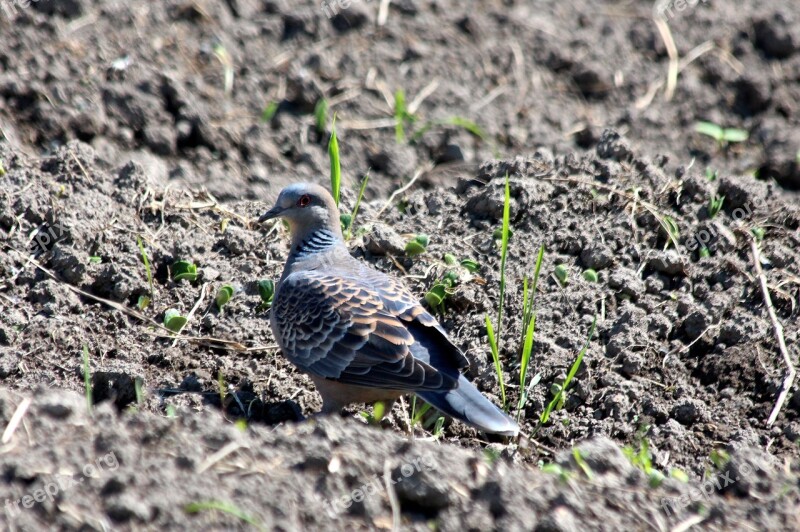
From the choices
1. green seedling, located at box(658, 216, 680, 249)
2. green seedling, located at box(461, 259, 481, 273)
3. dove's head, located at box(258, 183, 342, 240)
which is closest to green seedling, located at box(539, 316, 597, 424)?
green seedling, located at box(461, 259, 481, 273)

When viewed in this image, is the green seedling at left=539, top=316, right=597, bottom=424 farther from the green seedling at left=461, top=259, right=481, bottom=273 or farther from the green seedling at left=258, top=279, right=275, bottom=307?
the green seedling at left=258, top=279, right=275, bottom=307

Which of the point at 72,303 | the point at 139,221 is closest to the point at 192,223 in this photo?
the point at 139,221

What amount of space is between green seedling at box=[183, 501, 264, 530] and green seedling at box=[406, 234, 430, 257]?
2.55 metres

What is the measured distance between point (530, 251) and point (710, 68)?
3414mm

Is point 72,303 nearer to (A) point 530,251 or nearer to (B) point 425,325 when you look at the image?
(B) point 425,325

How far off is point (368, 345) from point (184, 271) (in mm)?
1311

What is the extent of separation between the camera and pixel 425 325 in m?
4.62

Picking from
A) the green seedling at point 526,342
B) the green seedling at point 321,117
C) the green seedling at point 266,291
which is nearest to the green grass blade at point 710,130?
the green seedling at point 321,117

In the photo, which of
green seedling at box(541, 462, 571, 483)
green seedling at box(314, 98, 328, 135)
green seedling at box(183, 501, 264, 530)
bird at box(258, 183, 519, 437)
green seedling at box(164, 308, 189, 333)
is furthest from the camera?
green seedling at box(314, 98, 328, 135)

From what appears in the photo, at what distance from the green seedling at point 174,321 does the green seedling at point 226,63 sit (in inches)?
104

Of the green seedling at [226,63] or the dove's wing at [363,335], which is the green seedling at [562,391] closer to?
the dove's wing at [363,335]

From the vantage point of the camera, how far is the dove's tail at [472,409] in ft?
13.8

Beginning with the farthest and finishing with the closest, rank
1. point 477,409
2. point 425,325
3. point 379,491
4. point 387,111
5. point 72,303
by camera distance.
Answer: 1. point 387,111
2. point 72,303
3. point 425,325
4. point 477,409
5. point 379,491

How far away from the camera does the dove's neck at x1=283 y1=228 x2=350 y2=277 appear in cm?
507
